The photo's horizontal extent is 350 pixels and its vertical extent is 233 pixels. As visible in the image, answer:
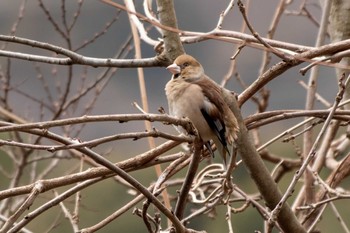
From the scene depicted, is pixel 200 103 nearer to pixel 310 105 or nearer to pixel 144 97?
pixel 144 97

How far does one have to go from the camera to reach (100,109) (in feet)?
26.8

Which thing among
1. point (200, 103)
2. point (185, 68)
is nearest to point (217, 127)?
point (200, 103)

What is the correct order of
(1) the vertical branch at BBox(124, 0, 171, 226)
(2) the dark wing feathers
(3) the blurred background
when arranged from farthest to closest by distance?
1. (3) the blurred background
2. (1) the vertical branch at BBox(124, 0, 171, 226)
3. (2) the dark wing feathers

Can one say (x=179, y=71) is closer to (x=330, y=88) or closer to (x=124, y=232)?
(x=330, y=88)

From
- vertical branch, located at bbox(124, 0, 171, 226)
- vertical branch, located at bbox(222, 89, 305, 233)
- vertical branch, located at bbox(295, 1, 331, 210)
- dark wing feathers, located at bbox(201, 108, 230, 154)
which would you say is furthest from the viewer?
vertical branch, located at bbox(295, 1, 331, 210)

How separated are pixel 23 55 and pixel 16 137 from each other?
6.88 feet

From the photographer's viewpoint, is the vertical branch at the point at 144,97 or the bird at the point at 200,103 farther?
the vertical branch at the point at 144,97

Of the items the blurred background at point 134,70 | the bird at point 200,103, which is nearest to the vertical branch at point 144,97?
the bird at point 200,103

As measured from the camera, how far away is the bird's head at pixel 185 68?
230 cm

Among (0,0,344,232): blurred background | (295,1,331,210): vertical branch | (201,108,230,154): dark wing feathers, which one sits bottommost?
(201,108,230,154): dark wing feathers

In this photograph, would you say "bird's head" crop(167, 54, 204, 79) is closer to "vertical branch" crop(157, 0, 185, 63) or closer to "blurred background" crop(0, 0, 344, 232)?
"vertical branch" crop(157, 0, 185, 63)

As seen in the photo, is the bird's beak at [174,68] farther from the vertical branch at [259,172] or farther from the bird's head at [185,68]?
the vertical branch at [259,172]

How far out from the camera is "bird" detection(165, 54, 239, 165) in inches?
87.4

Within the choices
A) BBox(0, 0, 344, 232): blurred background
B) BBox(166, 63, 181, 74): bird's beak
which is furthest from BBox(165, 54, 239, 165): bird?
BBox(0, 0, 344, 232): blurred background
